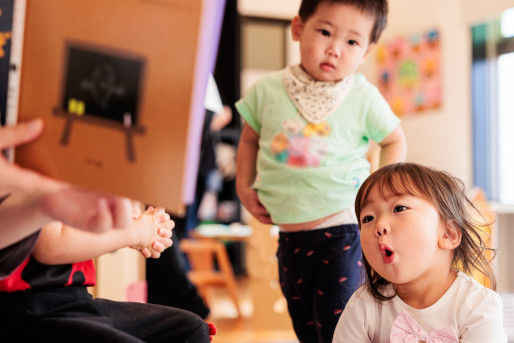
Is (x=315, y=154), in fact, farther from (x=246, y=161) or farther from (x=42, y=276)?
(x=42, y=276)

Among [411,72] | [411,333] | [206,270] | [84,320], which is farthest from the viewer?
[411,72]

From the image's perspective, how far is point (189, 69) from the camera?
54 cm

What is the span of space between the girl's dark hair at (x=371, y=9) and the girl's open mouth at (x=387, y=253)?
0.48 m

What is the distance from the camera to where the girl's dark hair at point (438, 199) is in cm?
102

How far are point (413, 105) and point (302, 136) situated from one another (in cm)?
396

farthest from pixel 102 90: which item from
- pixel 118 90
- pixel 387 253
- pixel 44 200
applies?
pixel 387 253

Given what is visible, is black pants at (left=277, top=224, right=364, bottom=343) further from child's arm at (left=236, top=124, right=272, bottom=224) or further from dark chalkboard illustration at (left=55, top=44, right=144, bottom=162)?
dark chalkboard illustration at (left=55, top=44, right=144, bottom=162)

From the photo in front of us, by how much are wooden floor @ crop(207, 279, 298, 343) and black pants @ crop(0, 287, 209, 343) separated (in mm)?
1951

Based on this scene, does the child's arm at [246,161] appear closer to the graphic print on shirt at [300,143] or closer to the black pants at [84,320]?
the graphic print on shirt at [300,143]

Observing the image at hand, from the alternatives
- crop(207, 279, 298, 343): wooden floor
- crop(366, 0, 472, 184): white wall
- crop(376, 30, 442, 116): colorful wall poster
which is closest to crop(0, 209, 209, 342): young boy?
crop(207, 279, 298, 343): wooden floor

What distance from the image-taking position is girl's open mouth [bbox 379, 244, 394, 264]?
3.15 ft

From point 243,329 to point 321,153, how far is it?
7.11ft

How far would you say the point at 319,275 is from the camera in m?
1.19

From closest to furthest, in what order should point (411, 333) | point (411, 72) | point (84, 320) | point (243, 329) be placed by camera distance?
point (84, 320)
point (411, 333)
point (243, 329)
point (411, 72)
